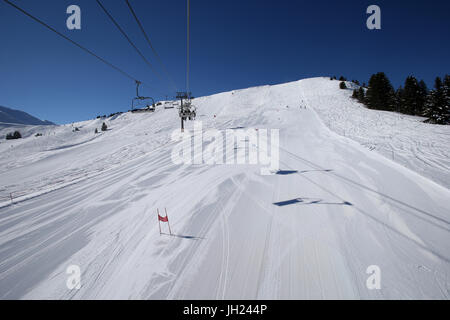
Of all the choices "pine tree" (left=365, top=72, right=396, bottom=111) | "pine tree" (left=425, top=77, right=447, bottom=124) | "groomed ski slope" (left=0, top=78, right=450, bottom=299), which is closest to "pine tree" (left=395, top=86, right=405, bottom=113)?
"pine tree" (left=365, top=72, right=396, bottom=111)

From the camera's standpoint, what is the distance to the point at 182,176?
373 inches

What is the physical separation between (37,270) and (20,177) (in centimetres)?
1439

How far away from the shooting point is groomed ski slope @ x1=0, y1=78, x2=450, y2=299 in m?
3.41

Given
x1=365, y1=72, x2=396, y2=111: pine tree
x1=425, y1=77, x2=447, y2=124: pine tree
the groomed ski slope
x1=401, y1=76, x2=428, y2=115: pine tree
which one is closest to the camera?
the groomed ski slope

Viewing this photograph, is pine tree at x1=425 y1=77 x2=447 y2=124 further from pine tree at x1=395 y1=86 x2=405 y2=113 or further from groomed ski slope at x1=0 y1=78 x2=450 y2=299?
groomed ski slope at x1=0 y1=78 x2=450 y2=299

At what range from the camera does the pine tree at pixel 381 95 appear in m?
32.1

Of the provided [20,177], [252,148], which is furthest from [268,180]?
[20,177]

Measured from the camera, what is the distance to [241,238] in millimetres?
4578

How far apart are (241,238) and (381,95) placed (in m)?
42.7

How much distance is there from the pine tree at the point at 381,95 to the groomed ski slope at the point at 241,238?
109ft

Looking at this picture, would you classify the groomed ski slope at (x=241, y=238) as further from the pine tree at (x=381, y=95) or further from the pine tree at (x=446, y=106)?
the pine tree at (x=381, y=95)

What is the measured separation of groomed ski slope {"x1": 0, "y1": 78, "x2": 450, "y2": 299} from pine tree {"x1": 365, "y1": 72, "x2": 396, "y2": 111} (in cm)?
3331

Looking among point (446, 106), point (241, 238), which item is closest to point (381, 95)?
point (446, 106)
